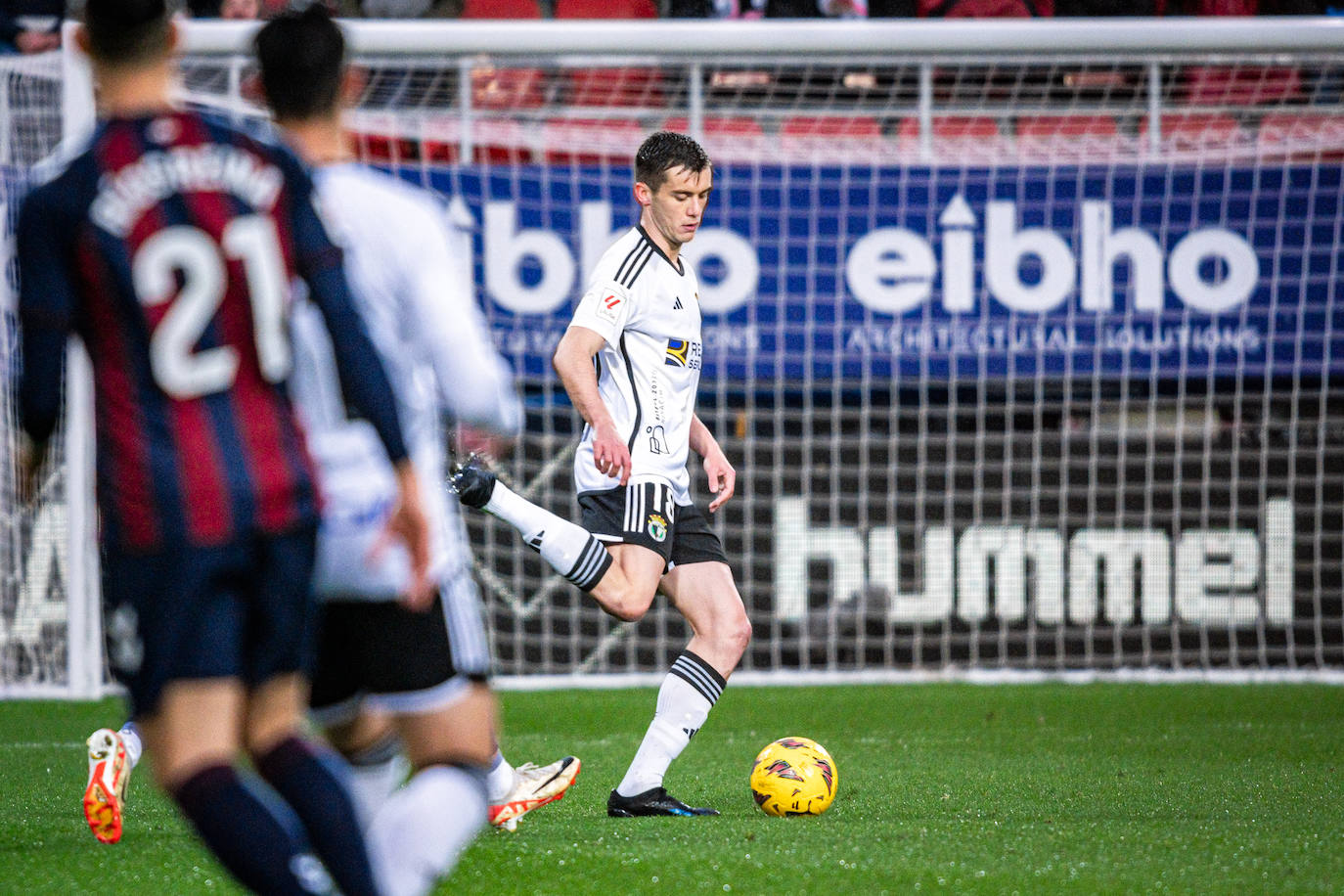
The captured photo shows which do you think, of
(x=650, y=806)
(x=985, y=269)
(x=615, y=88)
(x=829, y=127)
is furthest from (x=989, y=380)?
(x=650, y=806)

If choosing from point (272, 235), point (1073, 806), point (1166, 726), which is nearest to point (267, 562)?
point (272, 235)

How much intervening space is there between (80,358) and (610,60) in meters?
2.92

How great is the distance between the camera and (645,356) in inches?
195

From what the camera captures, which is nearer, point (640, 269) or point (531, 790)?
point (531, 790)

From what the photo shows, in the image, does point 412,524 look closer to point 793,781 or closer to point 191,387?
point 191,387

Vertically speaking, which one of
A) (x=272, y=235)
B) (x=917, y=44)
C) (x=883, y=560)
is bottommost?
(x=883, y=560)

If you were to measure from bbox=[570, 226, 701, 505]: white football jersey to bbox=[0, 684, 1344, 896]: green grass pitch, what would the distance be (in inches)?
40.3

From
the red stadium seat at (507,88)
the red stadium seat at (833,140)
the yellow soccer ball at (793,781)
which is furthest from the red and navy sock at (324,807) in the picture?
the red stadium seat at (507,88)

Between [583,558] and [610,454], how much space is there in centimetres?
31

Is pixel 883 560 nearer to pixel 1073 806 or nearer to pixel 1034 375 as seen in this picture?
pixel 1034 375

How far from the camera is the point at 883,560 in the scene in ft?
28.4

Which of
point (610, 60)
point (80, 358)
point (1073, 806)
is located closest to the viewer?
point (1073, 806)

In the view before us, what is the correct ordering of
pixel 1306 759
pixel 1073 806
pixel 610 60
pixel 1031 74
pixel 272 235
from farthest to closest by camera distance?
pixel 1031 74, pixel 610 60, pixel 1306 759, pixel 1073 806, pixel 272 235

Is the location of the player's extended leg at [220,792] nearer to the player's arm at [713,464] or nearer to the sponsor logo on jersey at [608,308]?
the sponsor logo on jersey at [608,308]
